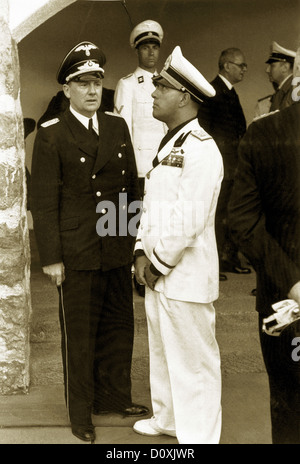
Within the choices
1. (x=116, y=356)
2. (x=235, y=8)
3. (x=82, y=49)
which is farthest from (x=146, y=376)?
(x=235, y=8)

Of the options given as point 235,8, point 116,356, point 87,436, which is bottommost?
point 87,436

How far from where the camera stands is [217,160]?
3994 mm

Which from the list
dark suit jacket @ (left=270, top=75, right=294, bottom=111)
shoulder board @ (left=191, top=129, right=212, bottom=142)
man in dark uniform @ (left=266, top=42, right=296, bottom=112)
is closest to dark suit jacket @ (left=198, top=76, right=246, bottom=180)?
man in dark uniform @ (left=266, top=42, right=296, bottom=112)

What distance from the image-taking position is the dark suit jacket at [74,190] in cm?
433

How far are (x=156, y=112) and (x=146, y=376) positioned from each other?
1.77 m

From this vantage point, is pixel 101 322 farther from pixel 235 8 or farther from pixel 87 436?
pixel 235 8

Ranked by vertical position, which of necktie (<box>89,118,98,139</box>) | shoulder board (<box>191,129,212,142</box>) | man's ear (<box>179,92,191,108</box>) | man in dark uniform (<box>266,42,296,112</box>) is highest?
man in dark uniform (<box>266,42,296,112</box>)

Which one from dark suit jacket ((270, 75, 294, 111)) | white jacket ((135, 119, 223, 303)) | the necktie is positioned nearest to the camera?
white jacket ((135, 119, 223, 303))

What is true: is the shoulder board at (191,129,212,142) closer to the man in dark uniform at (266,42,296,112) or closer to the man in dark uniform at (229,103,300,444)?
the man in dark uniform at (229,103,300,444)

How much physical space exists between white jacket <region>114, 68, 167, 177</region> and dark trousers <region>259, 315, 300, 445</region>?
2944mm

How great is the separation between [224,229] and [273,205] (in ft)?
13.9

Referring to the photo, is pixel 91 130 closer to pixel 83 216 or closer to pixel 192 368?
pixel 83 216

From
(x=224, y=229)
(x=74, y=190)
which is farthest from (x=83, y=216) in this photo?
(x=224, y=229)

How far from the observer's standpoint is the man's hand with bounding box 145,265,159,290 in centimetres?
408
